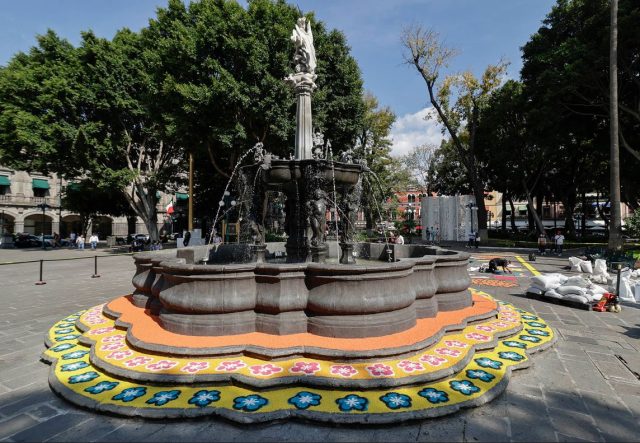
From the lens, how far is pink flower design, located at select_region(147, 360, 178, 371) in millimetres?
4191

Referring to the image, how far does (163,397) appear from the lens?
12.0 ft

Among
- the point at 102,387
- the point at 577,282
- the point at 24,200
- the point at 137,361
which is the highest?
the point at 24,200

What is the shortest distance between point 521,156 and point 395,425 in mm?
30788

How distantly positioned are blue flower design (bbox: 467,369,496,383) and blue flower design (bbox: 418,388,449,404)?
66 cm

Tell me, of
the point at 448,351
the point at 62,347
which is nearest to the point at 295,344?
the point at 448,351

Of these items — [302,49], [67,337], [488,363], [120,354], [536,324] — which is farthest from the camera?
[302,49]

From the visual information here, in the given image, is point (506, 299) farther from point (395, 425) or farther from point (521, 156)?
point (521, 156)

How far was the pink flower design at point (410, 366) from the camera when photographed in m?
4.13

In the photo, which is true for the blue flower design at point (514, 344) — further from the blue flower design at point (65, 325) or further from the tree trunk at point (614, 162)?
the tree trunk at point (614, 162)

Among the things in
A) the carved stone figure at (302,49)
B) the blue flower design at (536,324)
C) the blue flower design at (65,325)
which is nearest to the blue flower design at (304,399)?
the blue flower design at (536,324)

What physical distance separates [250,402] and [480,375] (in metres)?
2.76

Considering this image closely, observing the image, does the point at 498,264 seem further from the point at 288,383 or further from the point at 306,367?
the point at 288,383

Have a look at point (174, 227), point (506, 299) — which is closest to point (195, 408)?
point (506, 299)

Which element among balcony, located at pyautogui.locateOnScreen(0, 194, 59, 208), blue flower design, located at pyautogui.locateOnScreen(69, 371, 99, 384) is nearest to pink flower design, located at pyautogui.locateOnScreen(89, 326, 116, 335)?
blue flower design, located at pyautogui.locateOnScreen(69, 371, 99, 384)
